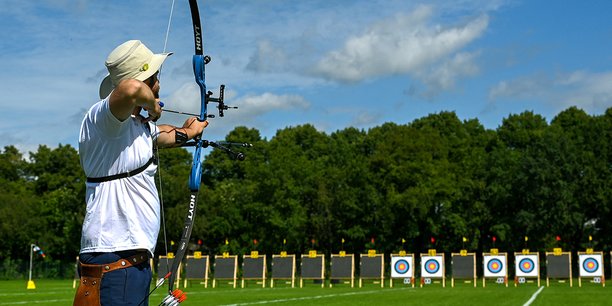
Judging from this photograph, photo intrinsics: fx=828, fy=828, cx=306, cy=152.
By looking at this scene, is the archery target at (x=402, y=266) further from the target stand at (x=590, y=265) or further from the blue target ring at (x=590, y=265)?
the blue target ring at (x=590, y=265)

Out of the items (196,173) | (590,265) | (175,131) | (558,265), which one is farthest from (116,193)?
(590,265)

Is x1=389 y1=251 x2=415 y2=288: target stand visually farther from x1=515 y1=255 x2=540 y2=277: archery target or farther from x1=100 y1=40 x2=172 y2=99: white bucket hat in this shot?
x1=100 y1=40 x2=172 y2=99: white bucket hat

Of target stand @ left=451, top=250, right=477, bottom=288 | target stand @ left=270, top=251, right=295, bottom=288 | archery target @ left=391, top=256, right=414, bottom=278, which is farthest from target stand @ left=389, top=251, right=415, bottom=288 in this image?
target stand @ left=270, top=251, right=295, bottom=288

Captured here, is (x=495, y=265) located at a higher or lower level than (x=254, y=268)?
higher

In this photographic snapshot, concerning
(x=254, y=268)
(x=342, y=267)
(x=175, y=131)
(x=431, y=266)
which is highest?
(x=175, y=131)

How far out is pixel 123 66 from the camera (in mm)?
3596

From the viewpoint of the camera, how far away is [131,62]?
3596mm

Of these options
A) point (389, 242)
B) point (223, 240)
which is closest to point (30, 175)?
point (223, 240)

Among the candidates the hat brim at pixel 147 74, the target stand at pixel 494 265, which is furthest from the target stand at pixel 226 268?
the hat brim at pixel 147 74

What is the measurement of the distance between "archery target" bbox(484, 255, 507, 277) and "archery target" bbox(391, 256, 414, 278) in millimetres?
3073

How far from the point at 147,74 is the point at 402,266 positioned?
31.7 metres

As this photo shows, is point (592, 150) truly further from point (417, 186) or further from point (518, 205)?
point (417, 186)

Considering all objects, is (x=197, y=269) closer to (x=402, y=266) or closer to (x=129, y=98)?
(x=402, y=266)

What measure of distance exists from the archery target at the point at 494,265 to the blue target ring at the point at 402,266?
3.22m
